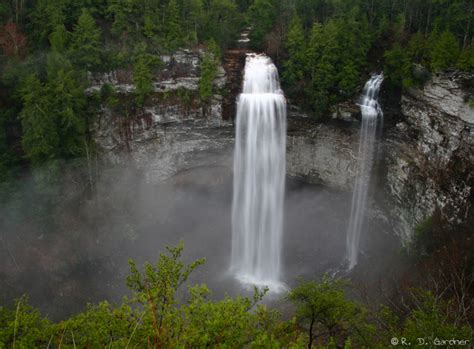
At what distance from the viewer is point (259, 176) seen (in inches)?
1049

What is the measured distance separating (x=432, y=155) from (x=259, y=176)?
35.6 feet

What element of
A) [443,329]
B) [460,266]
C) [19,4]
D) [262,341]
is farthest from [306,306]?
[19,4]

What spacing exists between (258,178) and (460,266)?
1323 cm

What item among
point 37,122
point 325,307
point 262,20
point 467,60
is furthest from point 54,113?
point 467,60

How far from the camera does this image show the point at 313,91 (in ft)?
82.5

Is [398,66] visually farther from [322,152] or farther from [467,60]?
[322,152]

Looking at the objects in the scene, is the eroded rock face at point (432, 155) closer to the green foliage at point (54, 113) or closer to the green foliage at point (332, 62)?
the green foliage at point (332, 62)

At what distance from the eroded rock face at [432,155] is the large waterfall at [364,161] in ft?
4.08

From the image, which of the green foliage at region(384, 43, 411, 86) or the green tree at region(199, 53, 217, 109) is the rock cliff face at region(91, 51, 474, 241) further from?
the green foliage at region(384, 43, 411, 86)

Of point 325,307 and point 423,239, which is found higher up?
point 325,307

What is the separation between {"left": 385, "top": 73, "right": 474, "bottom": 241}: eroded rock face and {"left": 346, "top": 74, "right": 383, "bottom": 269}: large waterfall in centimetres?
124

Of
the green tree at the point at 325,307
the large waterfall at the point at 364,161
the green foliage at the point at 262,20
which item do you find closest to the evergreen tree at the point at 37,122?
the green foliage at the point at 262,20

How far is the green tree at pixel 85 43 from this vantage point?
77.4ft
